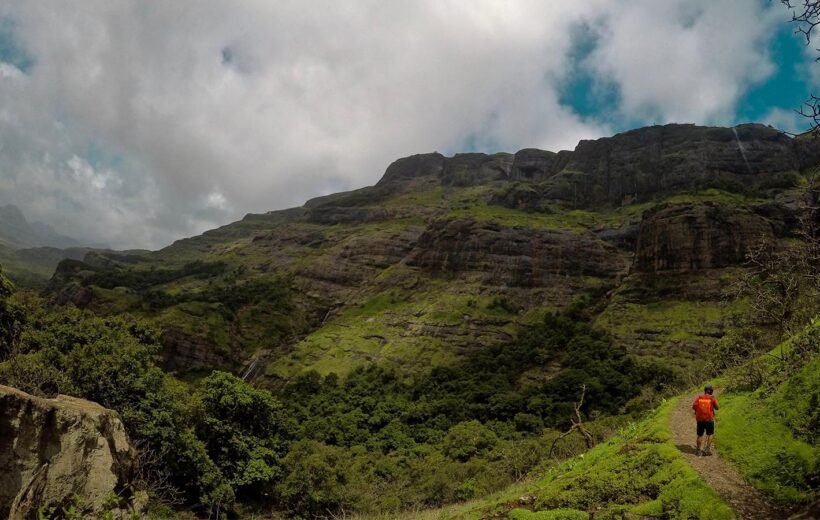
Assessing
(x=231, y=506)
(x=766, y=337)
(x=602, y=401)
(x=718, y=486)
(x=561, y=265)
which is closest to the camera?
(x=718, y=486)

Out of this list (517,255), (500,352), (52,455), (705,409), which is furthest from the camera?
(517,255)

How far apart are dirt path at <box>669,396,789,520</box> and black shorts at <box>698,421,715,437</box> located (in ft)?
1.17

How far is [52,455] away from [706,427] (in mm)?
21382

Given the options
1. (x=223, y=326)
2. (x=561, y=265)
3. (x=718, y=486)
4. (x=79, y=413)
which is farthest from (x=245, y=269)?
(x=718, y=486)

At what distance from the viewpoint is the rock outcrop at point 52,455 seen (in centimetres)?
→ 1520

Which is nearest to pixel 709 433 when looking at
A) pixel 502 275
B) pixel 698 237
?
pixel 698 237

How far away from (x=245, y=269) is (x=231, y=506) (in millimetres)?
140527

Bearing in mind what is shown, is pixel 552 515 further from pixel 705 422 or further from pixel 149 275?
pixel 149 275

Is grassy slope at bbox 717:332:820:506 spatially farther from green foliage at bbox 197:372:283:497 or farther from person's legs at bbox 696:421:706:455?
green foliage at bbox 197:372:283:497

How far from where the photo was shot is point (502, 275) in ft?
438

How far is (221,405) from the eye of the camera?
52.0m

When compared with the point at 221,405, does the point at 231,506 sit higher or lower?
lower

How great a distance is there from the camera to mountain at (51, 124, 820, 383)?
10281 centimetres

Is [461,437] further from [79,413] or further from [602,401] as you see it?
[79,413]
